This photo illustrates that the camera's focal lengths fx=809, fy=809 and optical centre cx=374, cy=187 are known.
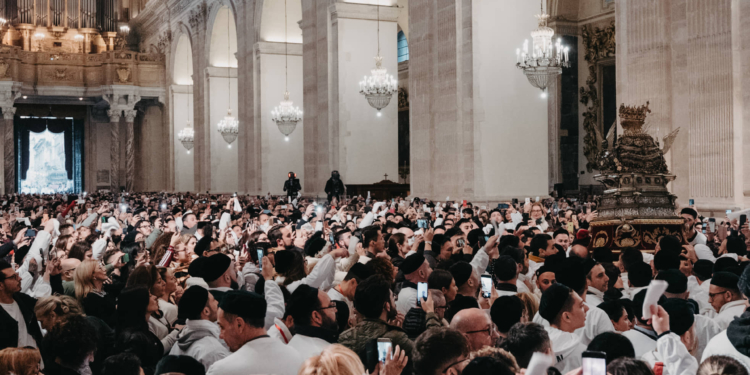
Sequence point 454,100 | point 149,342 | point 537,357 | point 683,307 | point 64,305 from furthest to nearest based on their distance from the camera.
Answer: point 454,100
point 64,305
point 149,342
point 683,307
point 537,357

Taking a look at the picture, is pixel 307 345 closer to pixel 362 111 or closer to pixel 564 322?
pixel 564 322

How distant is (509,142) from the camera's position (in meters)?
20.6

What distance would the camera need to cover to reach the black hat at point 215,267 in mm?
6441

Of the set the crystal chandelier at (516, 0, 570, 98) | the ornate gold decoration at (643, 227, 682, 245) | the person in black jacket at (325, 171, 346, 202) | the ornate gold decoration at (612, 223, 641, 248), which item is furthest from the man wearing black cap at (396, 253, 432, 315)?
the person in black jacket at (325, 171, 346, 202)

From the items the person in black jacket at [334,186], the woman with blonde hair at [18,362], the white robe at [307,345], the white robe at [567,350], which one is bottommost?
the white robe at [567,350]

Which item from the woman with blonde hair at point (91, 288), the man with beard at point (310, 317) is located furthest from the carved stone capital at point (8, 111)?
the man with beard at point (310, 317)

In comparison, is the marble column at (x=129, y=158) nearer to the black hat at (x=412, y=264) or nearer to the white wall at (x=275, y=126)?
the white wall at (x=275, y=126)

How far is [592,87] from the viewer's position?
26.6 meters

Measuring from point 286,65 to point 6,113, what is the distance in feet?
61.5

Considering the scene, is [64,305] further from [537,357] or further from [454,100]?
[454,100]

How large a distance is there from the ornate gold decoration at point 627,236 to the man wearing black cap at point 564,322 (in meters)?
6.41

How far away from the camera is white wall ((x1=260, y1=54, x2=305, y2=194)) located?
3369 cm

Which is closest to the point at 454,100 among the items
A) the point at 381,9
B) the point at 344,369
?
the point at 381,9

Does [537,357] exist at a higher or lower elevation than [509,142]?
lower
